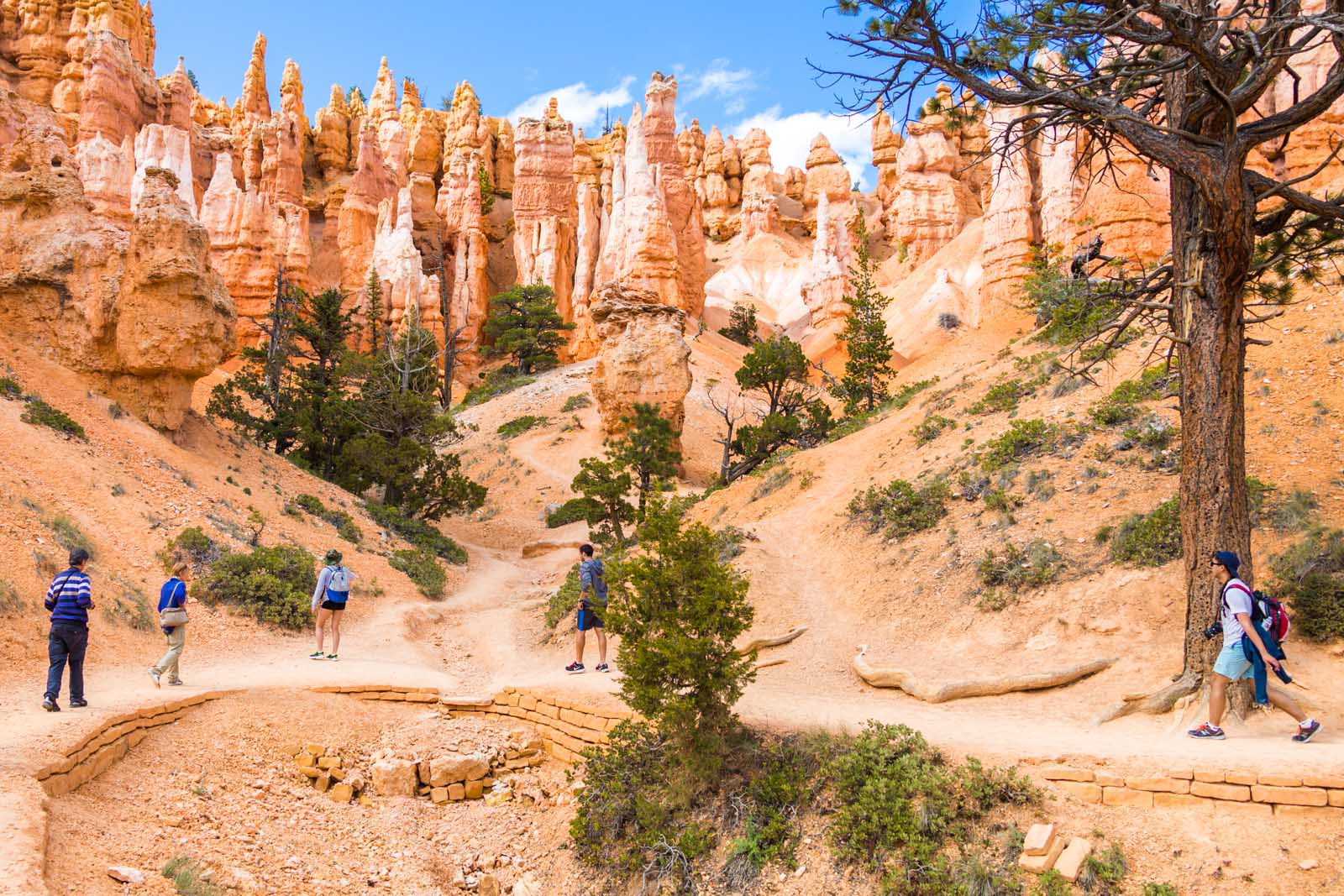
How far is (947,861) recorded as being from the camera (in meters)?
6.79

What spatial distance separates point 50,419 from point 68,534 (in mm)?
4456

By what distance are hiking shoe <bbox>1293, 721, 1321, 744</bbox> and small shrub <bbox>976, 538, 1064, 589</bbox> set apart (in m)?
4.71

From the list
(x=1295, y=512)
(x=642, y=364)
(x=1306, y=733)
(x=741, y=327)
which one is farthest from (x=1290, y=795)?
(x=741, y=327)

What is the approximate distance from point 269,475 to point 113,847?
53.1 feet

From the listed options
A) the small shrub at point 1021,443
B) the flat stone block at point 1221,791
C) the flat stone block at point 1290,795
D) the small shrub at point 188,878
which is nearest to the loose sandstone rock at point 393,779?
the small shrub at point 188,878

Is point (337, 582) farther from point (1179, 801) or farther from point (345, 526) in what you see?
point (1179, 801)

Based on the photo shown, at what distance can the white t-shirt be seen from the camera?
23.9 feet

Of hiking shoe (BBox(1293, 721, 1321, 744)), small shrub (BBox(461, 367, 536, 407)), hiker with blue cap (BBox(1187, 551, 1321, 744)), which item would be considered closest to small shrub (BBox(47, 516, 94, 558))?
hiker with blue cap (BBox(1187, 551, 1321, 744))

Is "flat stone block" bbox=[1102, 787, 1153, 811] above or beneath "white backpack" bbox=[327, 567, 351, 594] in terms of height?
beneath

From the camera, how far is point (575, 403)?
132 ft

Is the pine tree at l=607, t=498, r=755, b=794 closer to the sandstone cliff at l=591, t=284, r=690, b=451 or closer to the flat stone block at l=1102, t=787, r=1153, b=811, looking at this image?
the flat stone block at l=1102, t=787, r=1153, b=811

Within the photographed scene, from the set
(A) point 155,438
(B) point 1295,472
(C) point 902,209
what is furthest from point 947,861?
(C) point 902,209

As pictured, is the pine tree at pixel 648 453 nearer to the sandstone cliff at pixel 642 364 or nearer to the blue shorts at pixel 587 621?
the sandstone cliff at pixel 642 364

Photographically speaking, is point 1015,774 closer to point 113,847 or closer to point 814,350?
point 113,847
